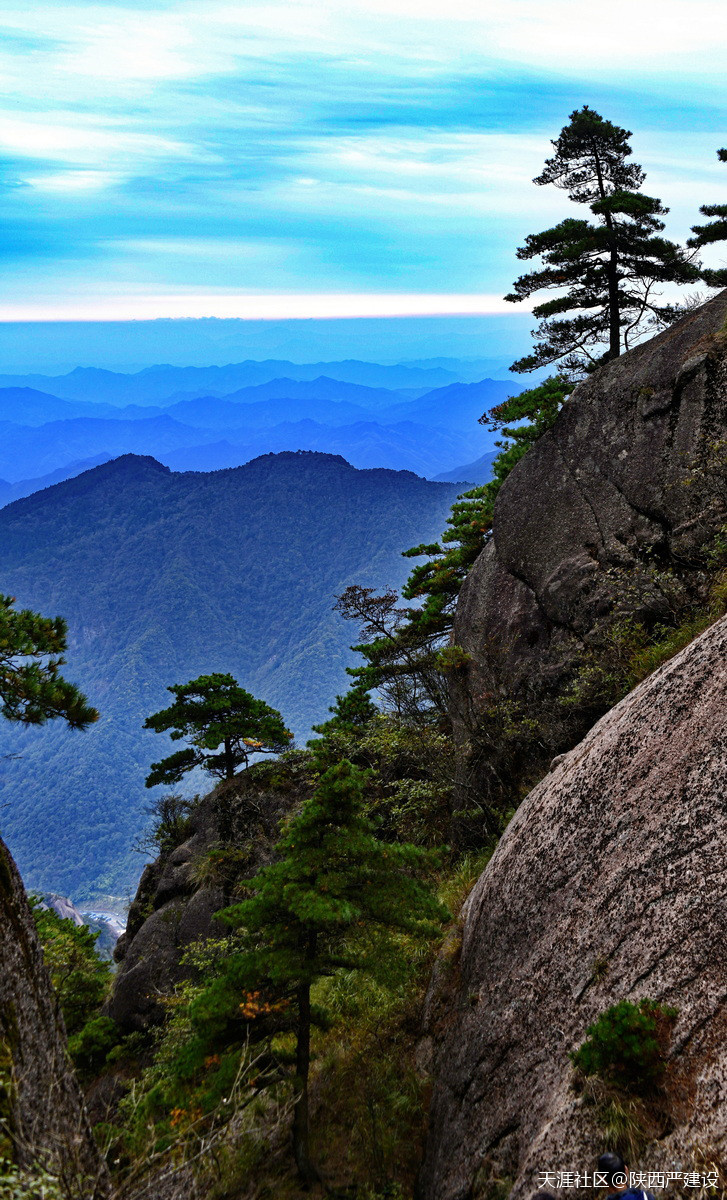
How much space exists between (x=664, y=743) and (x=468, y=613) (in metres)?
10.1

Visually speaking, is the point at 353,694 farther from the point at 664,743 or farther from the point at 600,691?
the point at 664,743

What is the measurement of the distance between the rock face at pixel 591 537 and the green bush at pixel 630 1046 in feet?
23.4

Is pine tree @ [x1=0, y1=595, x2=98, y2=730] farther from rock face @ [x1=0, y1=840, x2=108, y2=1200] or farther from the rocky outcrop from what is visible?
the rocky outcrop

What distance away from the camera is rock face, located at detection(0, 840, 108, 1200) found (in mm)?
6277

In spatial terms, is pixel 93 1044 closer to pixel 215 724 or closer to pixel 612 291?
pixel 215 724

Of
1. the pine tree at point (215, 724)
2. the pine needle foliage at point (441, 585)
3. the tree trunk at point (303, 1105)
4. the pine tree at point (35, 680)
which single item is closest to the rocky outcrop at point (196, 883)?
the pine tree at point (215, 724)

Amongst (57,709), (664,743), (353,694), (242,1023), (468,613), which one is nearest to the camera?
(664,743)

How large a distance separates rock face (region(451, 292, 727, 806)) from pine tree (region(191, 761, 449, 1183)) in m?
5.46

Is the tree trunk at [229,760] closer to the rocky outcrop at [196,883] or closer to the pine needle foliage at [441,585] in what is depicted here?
→ the rocky outcrop at [196,883]

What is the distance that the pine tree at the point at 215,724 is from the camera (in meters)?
21.5

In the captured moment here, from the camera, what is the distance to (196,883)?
2105cm

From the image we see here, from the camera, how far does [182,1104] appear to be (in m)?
8.20

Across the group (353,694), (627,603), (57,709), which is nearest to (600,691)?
(627,603)

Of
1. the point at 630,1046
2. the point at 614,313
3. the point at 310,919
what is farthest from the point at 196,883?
the point at 614,313
